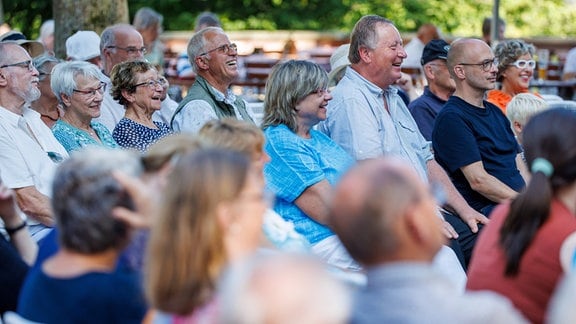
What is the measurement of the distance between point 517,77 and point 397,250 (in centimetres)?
526

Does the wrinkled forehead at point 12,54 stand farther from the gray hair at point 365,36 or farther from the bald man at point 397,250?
the bald man at point 397,250

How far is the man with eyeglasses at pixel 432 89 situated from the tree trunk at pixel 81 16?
9.28 ft

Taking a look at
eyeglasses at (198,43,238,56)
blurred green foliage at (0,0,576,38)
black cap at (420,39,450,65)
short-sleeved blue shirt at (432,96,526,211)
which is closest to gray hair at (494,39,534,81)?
black cap at (420,39,450,65)

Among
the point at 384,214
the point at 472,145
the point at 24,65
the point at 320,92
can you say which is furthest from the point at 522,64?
the point at 384,214

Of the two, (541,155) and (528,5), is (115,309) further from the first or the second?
(528,5)

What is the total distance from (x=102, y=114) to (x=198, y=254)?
4298 millimetres

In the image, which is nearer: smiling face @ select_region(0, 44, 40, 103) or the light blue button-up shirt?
smiling face @ select_region(0, 44, 40, 103)

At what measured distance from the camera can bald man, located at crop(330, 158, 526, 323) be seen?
2.34 meters

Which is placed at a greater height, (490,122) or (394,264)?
(394,264)

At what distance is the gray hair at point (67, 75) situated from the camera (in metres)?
5.58

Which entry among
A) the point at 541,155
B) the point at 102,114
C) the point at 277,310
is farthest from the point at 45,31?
the point at 277,310

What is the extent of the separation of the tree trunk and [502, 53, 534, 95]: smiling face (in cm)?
336

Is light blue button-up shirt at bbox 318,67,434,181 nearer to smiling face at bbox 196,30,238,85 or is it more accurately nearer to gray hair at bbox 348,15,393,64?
gray hair at bbox 348,15,393,64

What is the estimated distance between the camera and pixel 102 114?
21.6ft
